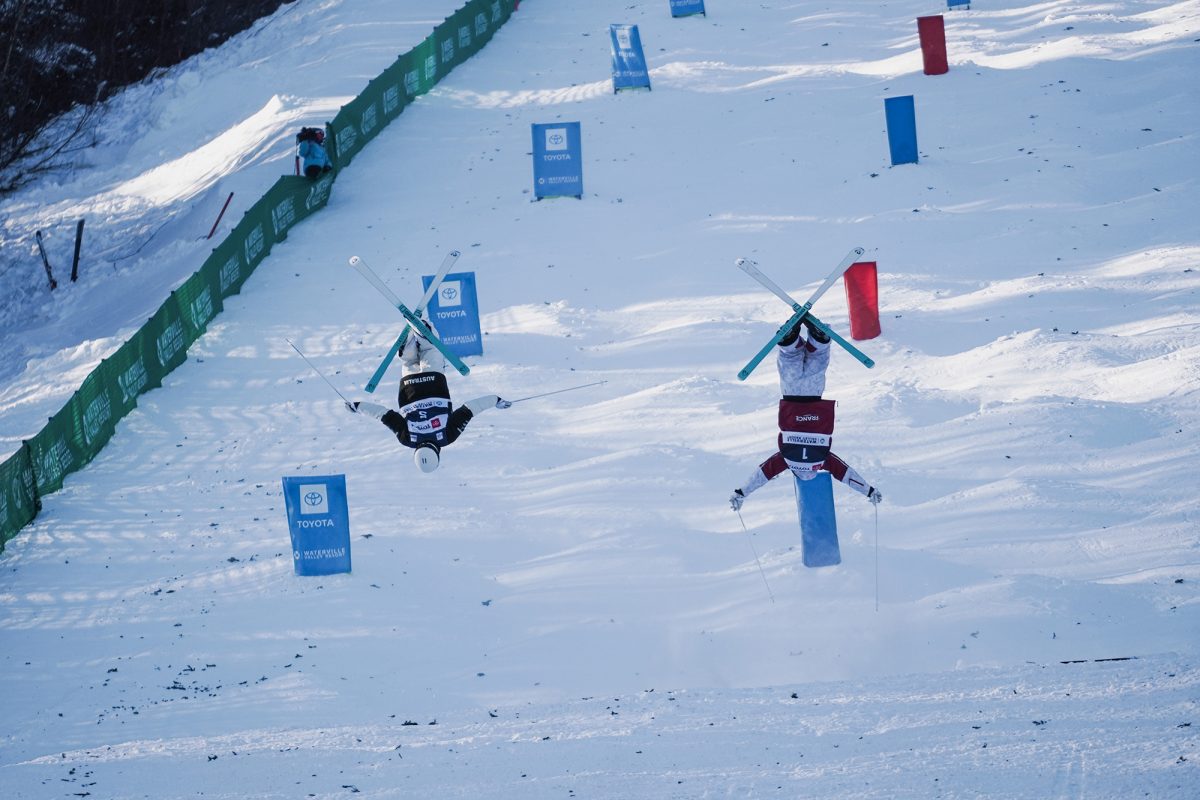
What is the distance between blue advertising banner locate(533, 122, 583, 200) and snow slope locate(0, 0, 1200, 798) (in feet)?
0.98

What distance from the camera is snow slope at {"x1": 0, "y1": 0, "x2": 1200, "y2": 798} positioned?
29.5ft

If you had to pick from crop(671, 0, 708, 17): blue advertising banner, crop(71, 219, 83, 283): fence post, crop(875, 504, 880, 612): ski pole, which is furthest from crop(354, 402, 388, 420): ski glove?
crop(671, 0, 708, 17): blue advertising banner

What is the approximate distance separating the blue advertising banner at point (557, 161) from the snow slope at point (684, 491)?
30cm

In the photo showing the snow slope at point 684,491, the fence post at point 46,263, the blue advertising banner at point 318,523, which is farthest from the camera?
the fence post at point 46,263

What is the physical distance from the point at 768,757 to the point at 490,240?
12.7 metres

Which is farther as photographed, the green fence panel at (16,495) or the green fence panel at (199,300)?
the green fence panel at (199,300)

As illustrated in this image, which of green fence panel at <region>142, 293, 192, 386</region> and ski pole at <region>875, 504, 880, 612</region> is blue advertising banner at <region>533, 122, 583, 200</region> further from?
ski pole at <region>875, 504, 880, 612</region>

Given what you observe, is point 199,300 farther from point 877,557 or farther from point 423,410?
point 877,557

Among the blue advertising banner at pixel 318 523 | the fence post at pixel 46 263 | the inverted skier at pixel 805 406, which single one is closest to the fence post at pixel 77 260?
the fence post at pixel 46 263

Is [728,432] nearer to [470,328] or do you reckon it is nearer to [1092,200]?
[470,328]

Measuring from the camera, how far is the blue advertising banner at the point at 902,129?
19297mm

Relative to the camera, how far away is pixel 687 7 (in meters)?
28.7

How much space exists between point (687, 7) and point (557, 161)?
9.41 m

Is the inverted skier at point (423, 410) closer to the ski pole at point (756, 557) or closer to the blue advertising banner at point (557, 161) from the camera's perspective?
the ski pole at point (756, 557)
